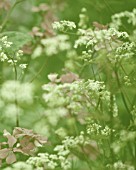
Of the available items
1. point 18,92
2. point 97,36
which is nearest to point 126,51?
point 97,36

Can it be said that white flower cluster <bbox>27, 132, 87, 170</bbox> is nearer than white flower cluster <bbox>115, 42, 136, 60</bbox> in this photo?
Yes

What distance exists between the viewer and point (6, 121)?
64.0 inches

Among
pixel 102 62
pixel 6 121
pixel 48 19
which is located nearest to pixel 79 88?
pixel 102 62

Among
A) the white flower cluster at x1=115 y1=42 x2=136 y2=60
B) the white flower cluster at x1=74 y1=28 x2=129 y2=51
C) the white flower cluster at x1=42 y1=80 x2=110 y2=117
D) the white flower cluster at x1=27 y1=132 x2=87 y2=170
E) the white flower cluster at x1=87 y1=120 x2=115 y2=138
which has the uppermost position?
the white flower cluster at x1=74 y1=28 x2=129 y2=51

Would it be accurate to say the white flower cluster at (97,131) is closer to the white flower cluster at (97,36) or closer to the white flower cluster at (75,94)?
the white flower cluster at (75,94)

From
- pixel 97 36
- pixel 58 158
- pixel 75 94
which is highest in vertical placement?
pixel 97 36

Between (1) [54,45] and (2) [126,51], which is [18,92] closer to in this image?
(1) [54,45]

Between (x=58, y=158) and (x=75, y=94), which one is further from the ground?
(x=75, y=94)

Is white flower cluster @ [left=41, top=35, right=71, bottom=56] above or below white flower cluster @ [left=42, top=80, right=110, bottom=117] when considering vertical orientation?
above

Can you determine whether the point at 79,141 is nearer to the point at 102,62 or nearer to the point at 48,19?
the point at 102,62

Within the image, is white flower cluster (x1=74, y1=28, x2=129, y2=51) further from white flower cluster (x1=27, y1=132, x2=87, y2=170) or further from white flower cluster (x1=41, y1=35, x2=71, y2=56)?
white flower cluster (x1=27, y1=132, x2=87, y2=170)

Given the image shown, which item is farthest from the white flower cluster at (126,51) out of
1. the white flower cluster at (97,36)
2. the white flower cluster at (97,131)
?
the white flower cluster at (97,131)

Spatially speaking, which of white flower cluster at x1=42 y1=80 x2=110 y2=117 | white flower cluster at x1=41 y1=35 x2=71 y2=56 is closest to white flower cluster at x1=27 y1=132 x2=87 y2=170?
white flower cluster at x1=42 y1=80 x2=110 y2=117

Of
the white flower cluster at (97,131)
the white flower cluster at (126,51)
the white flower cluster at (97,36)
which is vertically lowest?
the white flower cluster at (97,131)
